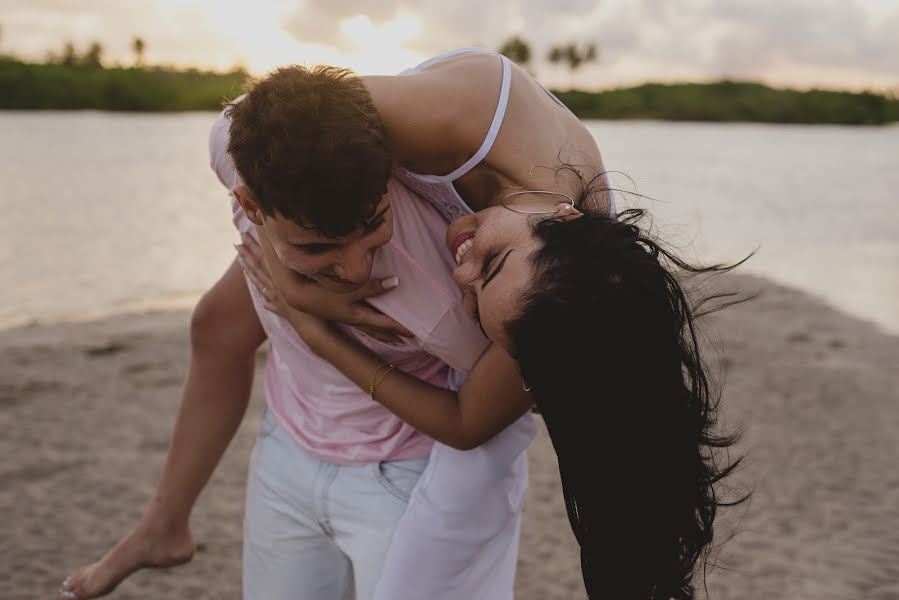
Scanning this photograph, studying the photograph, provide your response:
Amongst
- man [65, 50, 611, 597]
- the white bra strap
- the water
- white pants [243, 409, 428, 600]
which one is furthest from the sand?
the white bra strap

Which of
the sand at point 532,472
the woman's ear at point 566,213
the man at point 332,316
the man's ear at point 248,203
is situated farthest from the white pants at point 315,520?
the sand at point 532,472

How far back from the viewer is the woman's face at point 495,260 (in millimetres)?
1636

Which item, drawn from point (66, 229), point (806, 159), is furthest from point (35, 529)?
point (806, 159)

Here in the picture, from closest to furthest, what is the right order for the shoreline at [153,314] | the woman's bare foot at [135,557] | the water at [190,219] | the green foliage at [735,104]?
the woman's bare foot at [135,557], the shoreline at [153,314], the water at [190,219], the green foliage at [735,104]

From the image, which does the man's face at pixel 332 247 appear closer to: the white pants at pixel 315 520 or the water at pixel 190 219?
the white pants at pixel 315 520

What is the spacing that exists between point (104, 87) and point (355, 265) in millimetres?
53975

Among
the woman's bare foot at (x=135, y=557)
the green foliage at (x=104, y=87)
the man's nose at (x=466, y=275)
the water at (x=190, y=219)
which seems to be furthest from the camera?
the green foliage at (x=104, y=87)

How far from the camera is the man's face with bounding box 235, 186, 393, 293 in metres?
1.70

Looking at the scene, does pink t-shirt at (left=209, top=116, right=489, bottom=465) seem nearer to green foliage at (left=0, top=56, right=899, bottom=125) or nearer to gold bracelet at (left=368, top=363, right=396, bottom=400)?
gold bracelet at (left=368, top=363, right=396, bottom=400)

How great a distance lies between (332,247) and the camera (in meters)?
1.73

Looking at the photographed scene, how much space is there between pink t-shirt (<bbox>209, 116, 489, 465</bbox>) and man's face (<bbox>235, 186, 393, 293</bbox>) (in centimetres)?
7

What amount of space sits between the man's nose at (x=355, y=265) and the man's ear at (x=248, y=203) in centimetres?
21

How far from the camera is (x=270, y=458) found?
2045 mm

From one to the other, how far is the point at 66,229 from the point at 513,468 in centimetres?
1193
